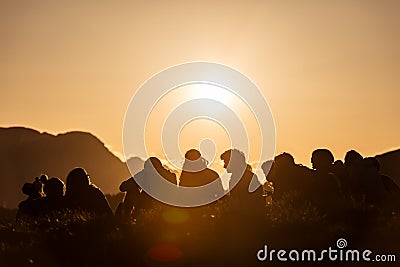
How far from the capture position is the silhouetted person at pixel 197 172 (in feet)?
83.0

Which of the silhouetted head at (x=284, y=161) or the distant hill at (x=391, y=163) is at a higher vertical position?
the distant hill at (x=391, y=163)

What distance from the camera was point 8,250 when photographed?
23422mm

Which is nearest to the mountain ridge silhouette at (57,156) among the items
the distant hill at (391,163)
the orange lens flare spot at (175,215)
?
the distant hill at (391,163)

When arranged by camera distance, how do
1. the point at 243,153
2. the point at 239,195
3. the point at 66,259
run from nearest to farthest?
the point at 66,259
the point at 239,195
the point at 243,153

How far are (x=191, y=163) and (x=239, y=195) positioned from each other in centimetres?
180

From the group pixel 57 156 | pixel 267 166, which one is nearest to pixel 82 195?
pixel 267 166

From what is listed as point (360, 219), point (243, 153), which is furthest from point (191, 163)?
point (360, 219)

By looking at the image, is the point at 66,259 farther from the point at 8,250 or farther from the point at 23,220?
the point at 23,220

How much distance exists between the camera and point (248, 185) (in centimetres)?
2495

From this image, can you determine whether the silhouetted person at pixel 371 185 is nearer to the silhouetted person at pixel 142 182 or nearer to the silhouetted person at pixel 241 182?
the silhouetted person at pixel 241 182

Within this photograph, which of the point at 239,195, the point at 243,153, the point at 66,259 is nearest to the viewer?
the point at 66,259

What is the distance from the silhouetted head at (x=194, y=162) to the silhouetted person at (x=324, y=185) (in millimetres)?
3040

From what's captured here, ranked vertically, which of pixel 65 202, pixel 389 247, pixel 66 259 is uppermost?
pixel 65 202

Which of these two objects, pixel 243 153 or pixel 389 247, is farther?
pixel 243 153
